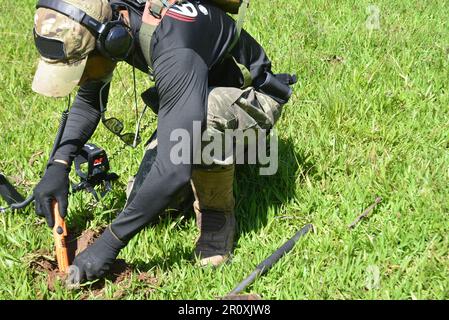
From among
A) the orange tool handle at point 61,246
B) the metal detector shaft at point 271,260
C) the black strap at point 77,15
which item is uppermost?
the black strap at point 77,15

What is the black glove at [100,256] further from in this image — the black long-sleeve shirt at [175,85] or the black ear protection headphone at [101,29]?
the black ear protection headphone at [101,29]

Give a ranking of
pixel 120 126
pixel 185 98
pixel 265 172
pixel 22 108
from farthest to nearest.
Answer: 1. pixel 22 108
2. pixel 265 172
3. pixel 120 126
4. pixel 185 98

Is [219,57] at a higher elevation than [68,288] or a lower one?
higher

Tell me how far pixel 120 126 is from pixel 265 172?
925 millimetres

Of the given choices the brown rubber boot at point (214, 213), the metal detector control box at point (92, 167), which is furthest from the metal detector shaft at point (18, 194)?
the brown rubber boot at point (214, 213)

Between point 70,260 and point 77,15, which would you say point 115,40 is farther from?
point 70,260

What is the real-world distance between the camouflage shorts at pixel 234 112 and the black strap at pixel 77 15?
25.7 inches

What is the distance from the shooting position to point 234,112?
338 cm

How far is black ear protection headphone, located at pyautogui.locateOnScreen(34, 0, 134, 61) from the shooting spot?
2.90 metres

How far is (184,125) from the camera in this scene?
2938 mm

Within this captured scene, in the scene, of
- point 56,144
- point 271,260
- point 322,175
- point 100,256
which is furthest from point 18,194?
point 322,175

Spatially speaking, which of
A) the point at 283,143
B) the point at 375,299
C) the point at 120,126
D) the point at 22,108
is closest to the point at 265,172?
the point at 283,143

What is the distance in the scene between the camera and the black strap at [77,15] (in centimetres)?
289
